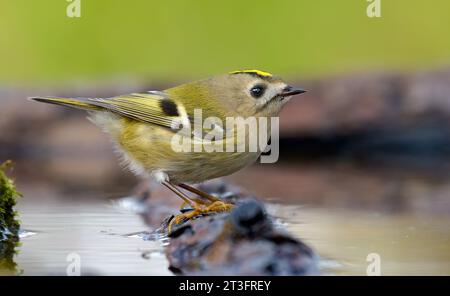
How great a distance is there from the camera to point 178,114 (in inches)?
194

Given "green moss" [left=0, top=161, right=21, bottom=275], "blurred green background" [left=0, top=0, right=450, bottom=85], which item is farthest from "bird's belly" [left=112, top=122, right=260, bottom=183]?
"blurred green background" [left=0, top=0, right=450, bottom=85]

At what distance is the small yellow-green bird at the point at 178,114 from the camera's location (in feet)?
15.6

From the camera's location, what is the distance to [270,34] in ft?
36.2

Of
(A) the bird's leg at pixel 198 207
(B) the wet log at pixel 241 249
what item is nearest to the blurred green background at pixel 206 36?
(A) the bird's leg at pixel 198 207

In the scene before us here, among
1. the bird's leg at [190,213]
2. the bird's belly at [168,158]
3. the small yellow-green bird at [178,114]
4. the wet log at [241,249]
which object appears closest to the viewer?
the wet log at [241,249]

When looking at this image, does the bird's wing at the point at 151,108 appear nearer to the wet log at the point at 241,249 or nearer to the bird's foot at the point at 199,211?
the bird's foot at the point at 199,211

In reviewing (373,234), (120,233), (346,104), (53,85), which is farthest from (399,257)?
(53,85)

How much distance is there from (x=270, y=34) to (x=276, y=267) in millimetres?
7819

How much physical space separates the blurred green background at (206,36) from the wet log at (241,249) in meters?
6.87

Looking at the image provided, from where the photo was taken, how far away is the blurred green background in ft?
35.4

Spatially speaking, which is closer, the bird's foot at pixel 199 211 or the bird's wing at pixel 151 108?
the bird's foot at pixel 199 211

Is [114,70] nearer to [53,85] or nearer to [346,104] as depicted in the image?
[53,85]

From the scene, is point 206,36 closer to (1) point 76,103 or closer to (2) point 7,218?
(1) point 76,103

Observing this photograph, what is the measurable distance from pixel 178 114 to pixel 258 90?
485mm
